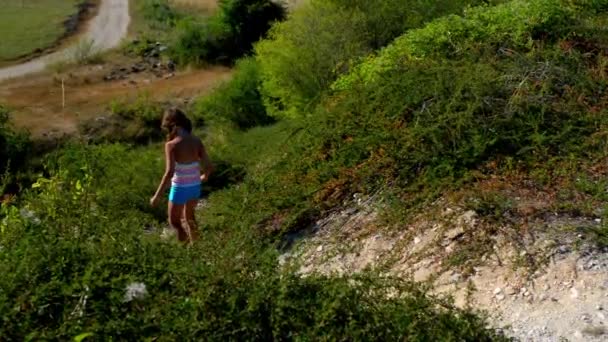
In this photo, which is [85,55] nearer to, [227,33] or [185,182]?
[227,33]

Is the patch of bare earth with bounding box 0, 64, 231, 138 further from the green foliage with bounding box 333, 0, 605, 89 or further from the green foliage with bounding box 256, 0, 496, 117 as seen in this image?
the green foliage with bounding box 333, 0, 605, 89

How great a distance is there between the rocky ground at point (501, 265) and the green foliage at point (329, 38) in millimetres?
6243

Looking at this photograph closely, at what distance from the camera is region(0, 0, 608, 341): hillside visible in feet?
14.8

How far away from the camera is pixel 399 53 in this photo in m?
10.3

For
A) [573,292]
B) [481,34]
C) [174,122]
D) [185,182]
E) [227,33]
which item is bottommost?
[227,33]

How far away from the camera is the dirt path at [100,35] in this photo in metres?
33.1

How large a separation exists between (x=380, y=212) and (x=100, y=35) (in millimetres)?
A: 35767

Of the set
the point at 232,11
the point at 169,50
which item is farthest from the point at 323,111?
the point at 169,50

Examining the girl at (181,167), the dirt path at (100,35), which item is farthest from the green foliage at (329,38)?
the dirt path at (100,35)

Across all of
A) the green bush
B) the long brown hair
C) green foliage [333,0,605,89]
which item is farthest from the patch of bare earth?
the long brown hair

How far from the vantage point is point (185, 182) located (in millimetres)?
7375

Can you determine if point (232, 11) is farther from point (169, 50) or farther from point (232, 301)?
point (232, 301)

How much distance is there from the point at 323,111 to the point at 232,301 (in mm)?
5846

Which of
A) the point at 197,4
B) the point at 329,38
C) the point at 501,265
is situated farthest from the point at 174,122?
the point at 197,4
